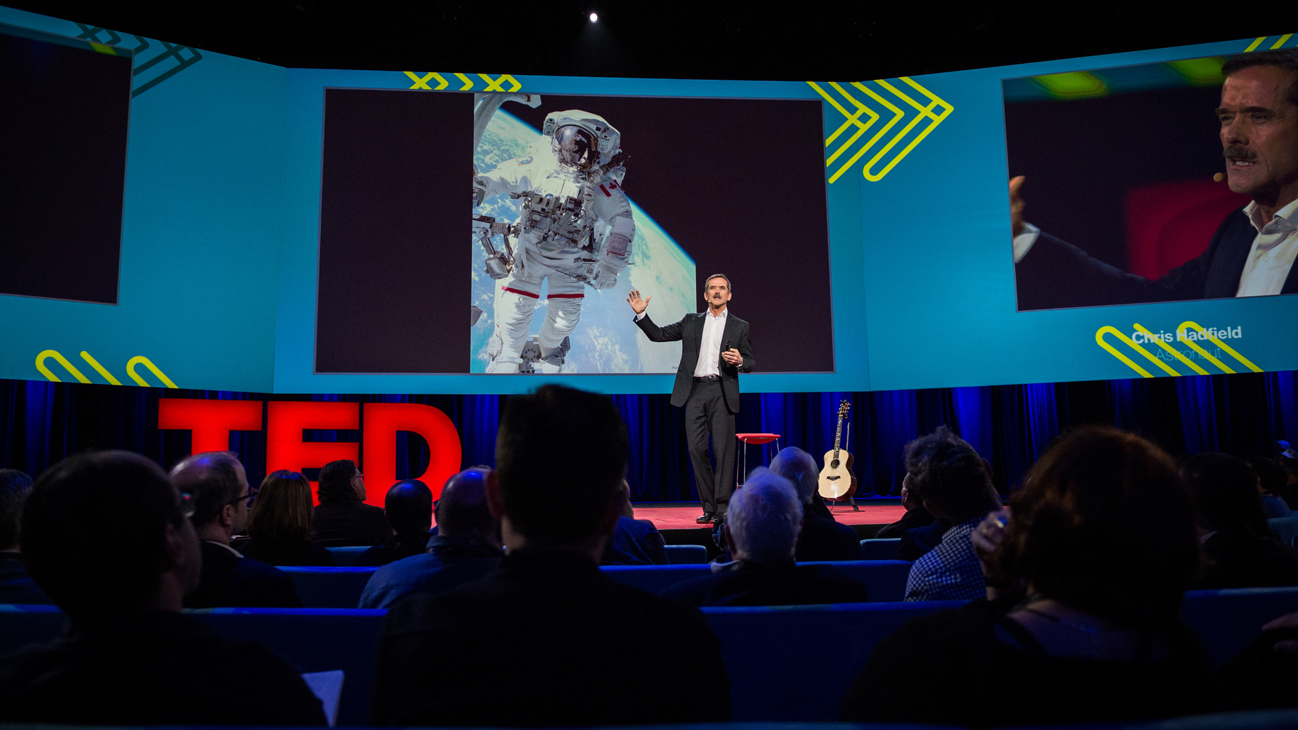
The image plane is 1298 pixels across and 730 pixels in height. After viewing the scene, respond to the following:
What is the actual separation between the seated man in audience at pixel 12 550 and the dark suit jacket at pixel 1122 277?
7094mm

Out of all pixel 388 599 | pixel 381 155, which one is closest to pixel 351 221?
pixel 381 155

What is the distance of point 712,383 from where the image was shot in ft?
18.3

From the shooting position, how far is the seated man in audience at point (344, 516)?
3.48 metres

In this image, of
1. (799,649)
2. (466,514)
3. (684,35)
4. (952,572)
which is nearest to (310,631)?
(466,514)

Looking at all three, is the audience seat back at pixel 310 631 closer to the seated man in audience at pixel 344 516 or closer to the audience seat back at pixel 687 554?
the audience seat back at pixel 687 554

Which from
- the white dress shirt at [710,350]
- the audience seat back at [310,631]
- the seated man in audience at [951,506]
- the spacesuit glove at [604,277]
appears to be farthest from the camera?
the spacesuit glove at [604,277]

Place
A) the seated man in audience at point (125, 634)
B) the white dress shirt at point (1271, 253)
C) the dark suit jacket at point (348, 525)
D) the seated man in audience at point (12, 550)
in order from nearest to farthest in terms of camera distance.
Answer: the seated man in audience at point (125, 634)
the seated man in audience at point (12, 550)
the dark suit jacket at point (348, 525)
the white dress shirt at point (1271, 253)

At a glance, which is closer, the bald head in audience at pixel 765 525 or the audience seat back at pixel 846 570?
the bald head in audience at pixel 765 525

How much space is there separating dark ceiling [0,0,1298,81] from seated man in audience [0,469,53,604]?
6.04m

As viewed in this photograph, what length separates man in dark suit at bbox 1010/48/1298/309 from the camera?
6.48 metres

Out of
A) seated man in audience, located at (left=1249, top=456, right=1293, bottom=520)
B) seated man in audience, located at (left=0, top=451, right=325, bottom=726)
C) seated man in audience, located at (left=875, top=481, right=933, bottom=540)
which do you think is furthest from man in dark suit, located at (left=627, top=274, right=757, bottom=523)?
seated man in audience, located at (left=0, top=451, right=325, bottom=726)

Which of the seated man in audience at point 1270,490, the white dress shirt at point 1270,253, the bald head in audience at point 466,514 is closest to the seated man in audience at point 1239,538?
the seated man in audience at point 1270,490

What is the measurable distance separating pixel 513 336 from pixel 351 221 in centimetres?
180

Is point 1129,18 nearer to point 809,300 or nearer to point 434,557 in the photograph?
point 809,300
